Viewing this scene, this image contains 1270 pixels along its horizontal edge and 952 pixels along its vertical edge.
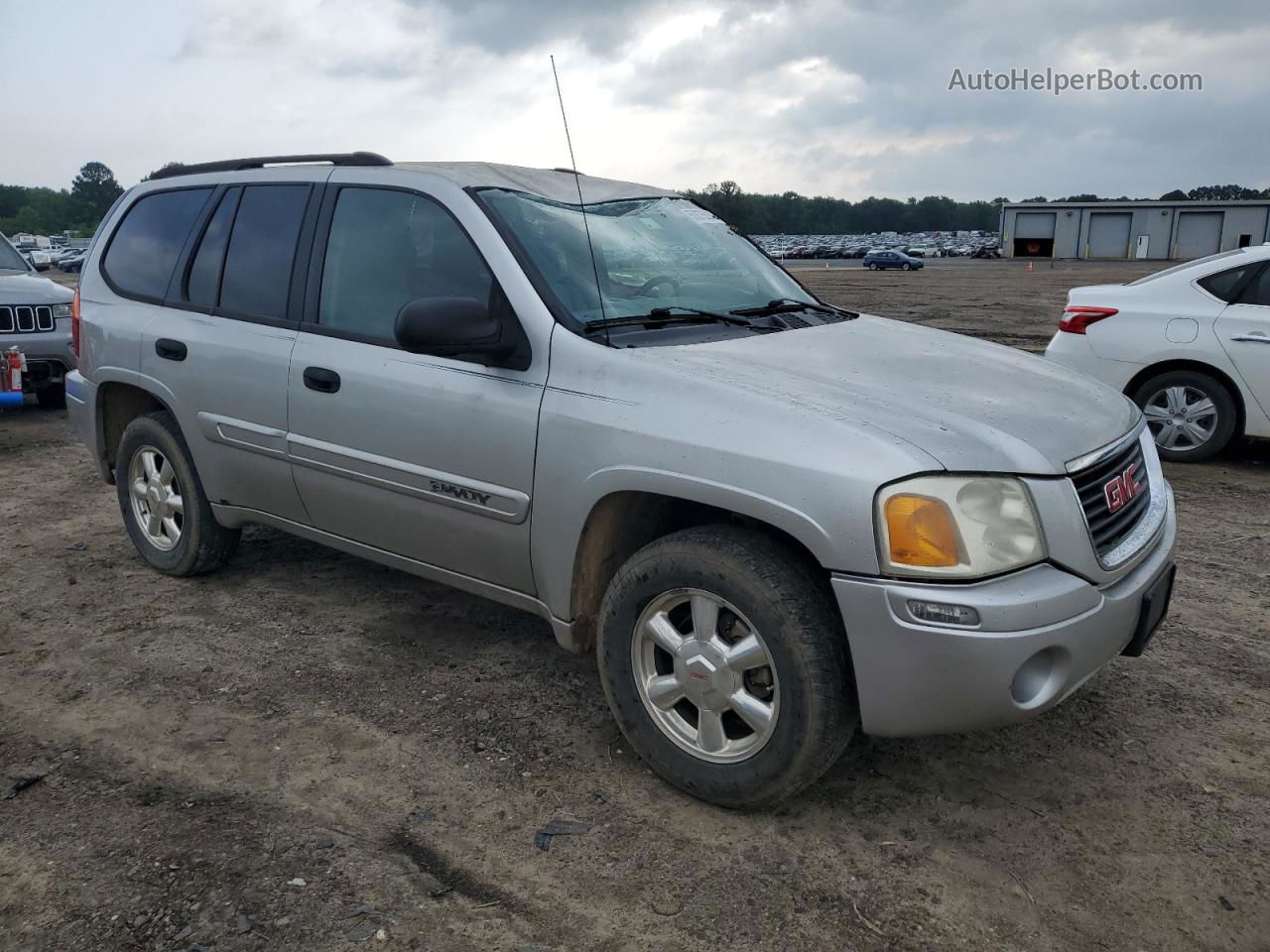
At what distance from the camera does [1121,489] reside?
117 inches

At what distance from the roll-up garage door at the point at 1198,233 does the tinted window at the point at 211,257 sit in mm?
79153

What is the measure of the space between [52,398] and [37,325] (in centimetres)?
134

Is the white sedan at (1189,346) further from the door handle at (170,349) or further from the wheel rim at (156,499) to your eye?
the wheel rim at (156,499)

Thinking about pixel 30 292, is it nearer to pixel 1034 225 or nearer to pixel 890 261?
pixel 890 261

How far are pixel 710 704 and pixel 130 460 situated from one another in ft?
10.9

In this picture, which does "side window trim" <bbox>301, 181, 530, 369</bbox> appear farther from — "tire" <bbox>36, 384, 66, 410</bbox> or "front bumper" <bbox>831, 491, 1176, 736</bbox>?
"tire" <bbox>36, 384, 66, 410</bbox>

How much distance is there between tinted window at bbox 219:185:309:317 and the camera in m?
4.04

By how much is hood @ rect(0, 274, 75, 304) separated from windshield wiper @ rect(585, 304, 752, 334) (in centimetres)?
752

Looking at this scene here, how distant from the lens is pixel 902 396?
2895 mm

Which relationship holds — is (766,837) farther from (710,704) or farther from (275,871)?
(275,871)

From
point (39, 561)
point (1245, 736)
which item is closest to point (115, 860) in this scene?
point (39, 561)

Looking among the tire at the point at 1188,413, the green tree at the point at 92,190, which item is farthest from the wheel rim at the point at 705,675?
the green tree at the point at 92,190

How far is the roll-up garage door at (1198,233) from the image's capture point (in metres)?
72.2

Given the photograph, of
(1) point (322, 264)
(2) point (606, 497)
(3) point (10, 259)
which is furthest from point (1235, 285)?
(3) point (10, 259)
